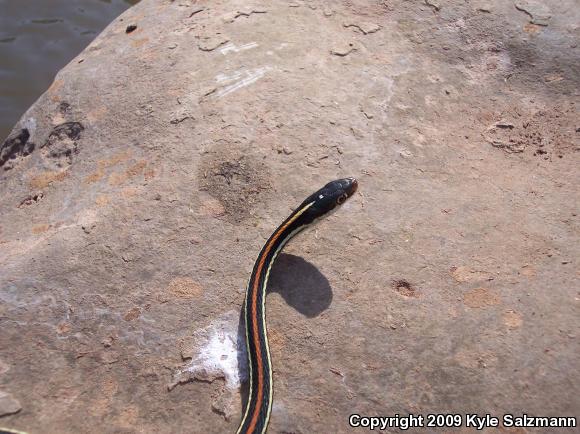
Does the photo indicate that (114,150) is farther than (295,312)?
Yes

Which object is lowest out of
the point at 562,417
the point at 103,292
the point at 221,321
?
the point at 562,417

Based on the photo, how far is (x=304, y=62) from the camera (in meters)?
4.41

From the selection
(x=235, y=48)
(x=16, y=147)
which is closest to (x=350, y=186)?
(x=235, y=48)

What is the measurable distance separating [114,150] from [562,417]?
3226mm

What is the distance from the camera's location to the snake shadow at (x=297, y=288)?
11.0 feet

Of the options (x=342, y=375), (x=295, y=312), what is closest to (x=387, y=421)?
(x=342, y=375)

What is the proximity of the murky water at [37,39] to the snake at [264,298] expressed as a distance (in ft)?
16.4

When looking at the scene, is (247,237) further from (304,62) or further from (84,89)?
(84,89)

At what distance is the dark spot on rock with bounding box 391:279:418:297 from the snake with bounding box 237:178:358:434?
574 mm

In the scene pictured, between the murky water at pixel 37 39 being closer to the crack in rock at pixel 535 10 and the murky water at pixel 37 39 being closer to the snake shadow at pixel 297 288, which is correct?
the snake shadow at pixel 297 288

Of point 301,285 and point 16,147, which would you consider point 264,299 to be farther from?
point 16,147

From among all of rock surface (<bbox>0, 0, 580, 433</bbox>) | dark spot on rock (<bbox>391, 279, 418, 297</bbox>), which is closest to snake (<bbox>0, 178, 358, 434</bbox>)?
rock surface (<bbox>0, 0, 580, 433</bbox>)

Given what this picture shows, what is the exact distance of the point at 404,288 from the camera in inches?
134

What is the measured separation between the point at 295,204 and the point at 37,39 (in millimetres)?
5984
